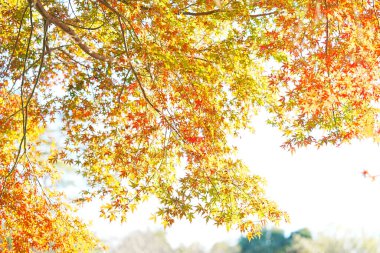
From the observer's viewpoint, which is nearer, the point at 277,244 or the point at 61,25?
the point at 61,25

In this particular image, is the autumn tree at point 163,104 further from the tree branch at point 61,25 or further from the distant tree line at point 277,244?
the distant tree line at point 277,244

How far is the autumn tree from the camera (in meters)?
5.26

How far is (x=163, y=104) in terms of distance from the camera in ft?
20.2

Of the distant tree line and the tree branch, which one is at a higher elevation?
the tree branch

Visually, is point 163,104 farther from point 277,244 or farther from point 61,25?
point 277,244

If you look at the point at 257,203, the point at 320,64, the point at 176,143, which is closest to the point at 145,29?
the point at 176,143

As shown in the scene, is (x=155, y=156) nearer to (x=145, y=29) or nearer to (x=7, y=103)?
(x=145, y=29)

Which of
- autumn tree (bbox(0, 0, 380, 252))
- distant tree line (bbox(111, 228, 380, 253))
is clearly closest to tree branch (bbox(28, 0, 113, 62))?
autumn tree (bbox(0, 0, 380, 252))

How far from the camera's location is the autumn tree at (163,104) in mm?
5258

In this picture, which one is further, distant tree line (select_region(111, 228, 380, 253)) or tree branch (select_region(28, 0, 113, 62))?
distant tree line (select_region(111, 228, 380, 253))

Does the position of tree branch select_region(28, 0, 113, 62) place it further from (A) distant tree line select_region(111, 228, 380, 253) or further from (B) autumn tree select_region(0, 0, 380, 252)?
(A) distant tree line select_region(111, 228, 380, 253)

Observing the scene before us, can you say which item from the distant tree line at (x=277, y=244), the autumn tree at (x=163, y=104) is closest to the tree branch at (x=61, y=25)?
the autumn tree at (x=163, y=104)

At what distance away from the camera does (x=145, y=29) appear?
6.23 metres

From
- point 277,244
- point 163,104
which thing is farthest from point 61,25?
point 277,244
